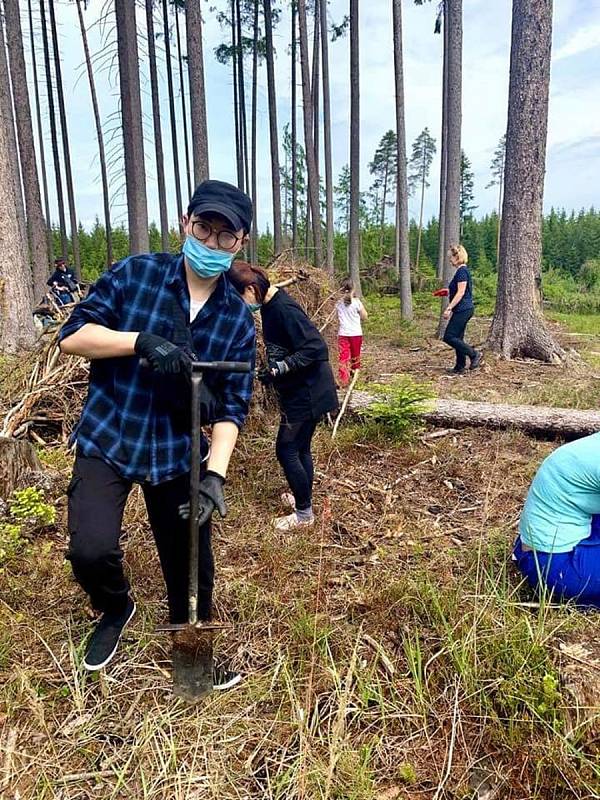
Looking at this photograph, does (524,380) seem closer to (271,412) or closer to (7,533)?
(271,412)

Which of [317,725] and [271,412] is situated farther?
[271,412]

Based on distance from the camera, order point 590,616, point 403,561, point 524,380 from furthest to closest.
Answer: point 524,380 → point 403,561 → point 590,616

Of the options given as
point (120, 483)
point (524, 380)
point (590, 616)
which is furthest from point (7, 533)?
point (524, 380)

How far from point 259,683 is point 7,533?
1.60 m

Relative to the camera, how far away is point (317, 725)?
79.0 inches

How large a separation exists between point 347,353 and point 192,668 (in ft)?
18.9

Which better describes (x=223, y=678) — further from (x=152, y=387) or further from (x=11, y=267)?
(x=11, y=267)

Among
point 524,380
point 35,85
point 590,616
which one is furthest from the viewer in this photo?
point 35,85

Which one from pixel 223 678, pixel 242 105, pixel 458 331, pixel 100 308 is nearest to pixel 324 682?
pixel 223 678

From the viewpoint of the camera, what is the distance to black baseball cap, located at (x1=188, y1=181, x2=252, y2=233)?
6.32 feet

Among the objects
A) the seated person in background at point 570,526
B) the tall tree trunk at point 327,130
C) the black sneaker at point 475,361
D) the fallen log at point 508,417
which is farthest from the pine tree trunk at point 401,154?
the seated person in background at point 570,526

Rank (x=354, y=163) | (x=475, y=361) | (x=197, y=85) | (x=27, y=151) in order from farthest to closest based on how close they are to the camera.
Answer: (x=354, y=163) → (x=27, y=151) → (x=197, y=85) → (x=475, y=361)

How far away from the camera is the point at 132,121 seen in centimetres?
1058

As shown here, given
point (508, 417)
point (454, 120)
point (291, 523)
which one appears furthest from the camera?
point (454, 120)
